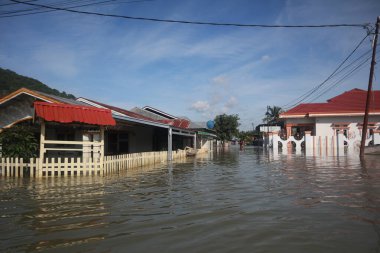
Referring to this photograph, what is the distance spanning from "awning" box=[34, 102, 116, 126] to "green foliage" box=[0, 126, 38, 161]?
6.15 ft

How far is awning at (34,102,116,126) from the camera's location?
1259 cm

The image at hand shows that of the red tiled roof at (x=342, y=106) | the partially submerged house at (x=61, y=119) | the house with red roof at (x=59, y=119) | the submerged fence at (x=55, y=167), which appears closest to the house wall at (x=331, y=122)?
the red tiled roof at (x=342, y=106)

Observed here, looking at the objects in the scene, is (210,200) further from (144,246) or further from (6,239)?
(6,239)

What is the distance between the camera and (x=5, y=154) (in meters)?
13.6

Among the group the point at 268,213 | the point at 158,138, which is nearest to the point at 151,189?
the point at 268,213

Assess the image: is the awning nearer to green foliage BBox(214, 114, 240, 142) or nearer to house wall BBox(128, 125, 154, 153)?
house wall BBox(128, 125, 154, 153)

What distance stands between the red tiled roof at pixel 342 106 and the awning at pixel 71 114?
23.3 m

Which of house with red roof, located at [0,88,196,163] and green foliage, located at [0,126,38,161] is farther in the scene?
green foliage, located at [0,126,38,161]

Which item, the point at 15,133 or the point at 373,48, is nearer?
the point at 15,133

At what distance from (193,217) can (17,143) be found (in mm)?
10256

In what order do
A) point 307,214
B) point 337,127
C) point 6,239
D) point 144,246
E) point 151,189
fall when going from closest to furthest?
point 144,246 → point 6,239 → point 307,214 → point 151,189 → point 337,127

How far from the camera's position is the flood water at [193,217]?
4.86 metres

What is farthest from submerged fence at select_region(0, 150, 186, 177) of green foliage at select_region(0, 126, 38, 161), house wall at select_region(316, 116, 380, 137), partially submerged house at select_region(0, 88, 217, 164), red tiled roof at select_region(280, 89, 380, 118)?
house wall at select_region(316, 116, 380, 137)

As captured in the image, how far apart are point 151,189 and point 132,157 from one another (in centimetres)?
737
